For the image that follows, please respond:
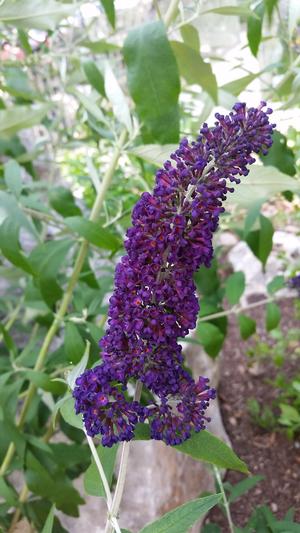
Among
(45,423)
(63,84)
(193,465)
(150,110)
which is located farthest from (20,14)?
(193,465)

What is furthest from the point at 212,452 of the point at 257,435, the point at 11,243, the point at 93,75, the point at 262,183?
the point at 257,435

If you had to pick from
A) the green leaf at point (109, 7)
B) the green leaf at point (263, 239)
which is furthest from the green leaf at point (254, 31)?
the green leaf at point (263, 239)

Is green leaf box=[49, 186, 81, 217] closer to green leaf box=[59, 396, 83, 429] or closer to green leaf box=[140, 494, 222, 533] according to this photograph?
green leaf box=[59, 396, 83, 429]

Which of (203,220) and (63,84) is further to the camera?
(63,84)

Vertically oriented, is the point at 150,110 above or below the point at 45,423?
above

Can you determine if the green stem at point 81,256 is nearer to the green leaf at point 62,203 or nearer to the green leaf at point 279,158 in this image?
the green leaf at point 62,203

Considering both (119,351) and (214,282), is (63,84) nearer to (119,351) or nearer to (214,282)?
(214,282)
